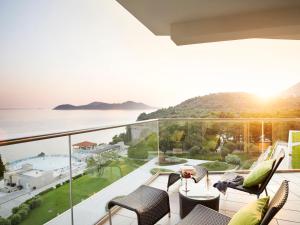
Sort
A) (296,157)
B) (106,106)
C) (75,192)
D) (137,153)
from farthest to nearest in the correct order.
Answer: (106,106)
(296,157)
(137,153)
(75,192)

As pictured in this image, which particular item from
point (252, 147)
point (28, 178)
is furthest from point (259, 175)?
point (28, 178)

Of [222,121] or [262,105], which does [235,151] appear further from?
[262,105]

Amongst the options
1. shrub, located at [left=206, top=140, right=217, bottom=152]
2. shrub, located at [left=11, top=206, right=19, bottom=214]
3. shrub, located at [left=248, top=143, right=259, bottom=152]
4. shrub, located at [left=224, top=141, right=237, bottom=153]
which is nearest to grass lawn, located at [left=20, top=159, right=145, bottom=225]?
shrub, located at [left=11, top=206, right=19, bottom=214]

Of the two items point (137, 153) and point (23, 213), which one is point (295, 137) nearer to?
point (137, 153)

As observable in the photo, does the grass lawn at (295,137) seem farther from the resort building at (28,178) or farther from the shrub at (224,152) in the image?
the resort building at (28,178)

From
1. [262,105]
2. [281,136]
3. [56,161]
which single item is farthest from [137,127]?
[262,105]

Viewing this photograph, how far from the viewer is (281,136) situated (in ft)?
18.9

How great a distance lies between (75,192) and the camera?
2.84 meters

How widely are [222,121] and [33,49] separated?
10940mm

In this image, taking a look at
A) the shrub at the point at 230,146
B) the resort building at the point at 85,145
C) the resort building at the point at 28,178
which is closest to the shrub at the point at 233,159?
the shrub at the point at 230,146

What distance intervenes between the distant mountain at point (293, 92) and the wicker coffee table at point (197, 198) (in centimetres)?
1090

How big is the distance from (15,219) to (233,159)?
4.69 metres

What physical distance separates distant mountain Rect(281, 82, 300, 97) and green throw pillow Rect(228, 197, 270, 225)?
12.1 m

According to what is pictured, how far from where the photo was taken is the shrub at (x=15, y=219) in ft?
6.69
